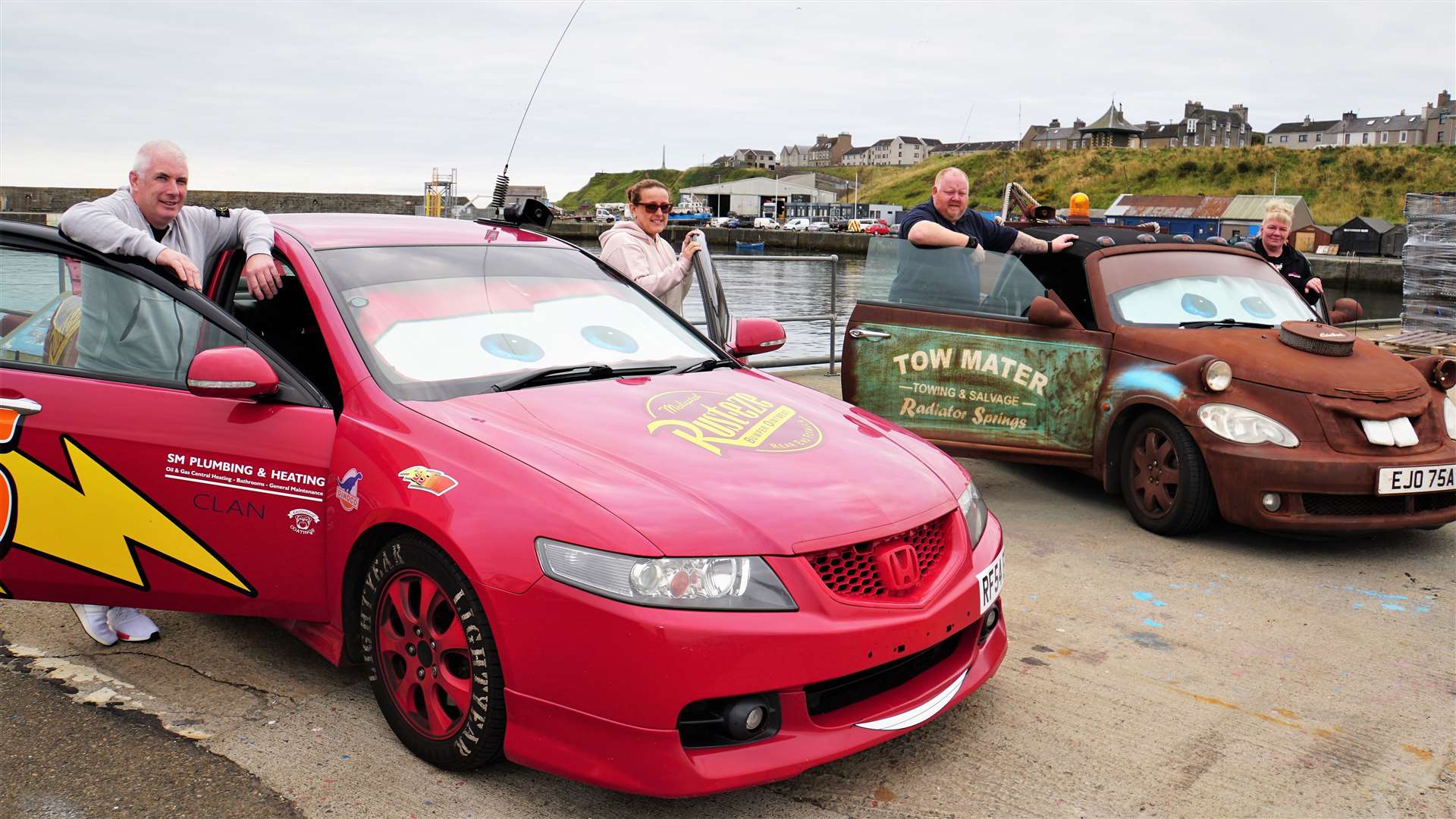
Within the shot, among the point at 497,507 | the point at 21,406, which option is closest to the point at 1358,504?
the point at 497,507

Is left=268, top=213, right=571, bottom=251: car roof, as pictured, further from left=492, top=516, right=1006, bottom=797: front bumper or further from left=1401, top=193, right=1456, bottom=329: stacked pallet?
left=1401, top=193, right=1456, bottom=329: stacked pallet

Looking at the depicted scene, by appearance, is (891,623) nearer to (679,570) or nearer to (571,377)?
(679,570)

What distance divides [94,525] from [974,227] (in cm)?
506

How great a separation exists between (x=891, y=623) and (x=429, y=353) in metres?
1.61

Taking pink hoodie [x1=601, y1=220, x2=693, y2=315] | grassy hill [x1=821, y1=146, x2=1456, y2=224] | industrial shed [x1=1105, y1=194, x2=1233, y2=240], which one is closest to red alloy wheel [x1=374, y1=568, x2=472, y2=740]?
pink hoodie [x1=601, y1=220, x2=693, y2=315]

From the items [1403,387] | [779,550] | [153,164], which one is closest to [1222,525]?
[1403,387]

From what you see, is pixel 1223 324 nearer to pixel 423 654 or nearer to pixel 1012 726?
pixel 1012 726

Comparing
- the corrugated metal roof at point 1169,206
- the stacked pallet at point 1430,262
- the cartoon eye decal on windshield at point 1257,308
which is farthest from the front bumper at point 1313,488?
the corrugated metal roof at point 1169,206

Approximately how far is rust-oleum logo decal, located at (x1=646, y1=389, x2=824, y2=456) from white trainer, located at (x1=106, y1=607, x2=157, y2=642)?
2.10m

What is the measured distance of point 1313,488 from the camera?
202 inches

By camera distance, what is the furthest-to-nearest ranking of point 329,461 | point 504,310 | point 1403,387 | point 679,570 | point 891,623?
point 1403,387
point 504,310
point 329,461
point 891,623
point 679,570

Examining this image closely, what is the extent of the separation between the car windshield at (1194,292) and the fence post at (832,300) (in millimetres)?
4930

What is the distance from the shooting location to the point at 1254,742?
3.38 metres

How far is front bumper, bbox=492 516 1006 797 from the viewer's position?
2.59 m
